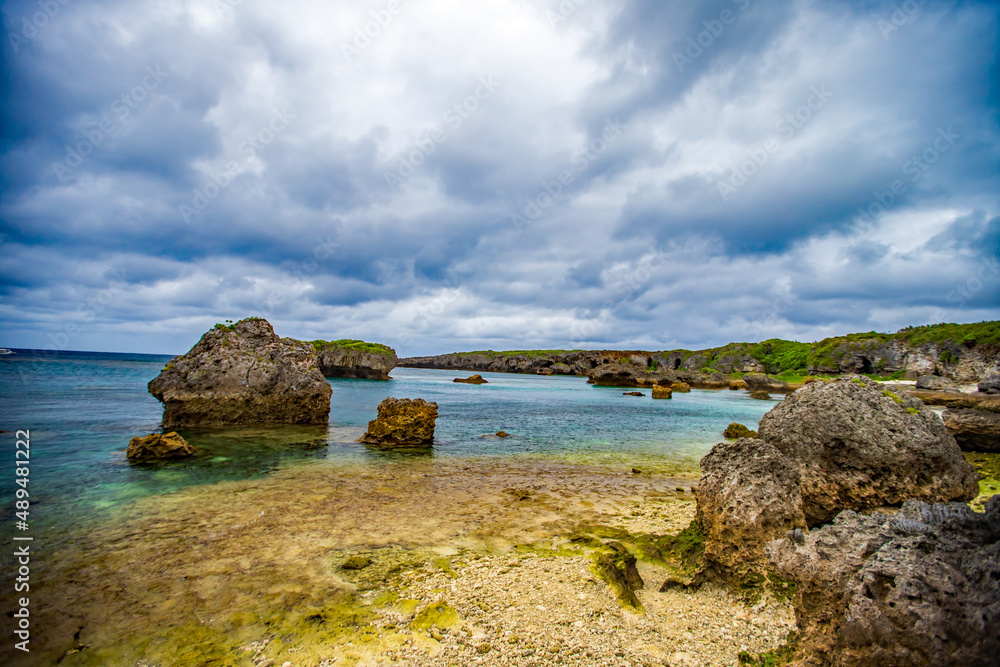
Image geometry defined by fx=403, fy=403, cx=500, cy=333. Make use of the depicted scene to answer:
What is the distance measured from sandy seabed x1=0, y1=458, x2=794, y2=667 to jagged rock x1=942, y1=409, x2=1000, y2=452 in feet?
47.0

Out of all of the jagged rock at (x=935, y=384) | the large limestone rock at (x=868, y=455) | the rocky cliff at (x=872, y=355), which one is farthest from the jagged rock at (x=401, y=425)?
the rocky cliff at (x=872, y=355)

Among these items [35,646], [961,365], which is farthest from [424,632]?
[961,365]

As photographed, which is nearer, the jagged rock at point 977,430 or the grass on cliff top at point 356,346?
the jagged rock at point 977,430

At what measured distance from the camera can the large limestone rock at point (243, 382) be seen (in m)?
20.5

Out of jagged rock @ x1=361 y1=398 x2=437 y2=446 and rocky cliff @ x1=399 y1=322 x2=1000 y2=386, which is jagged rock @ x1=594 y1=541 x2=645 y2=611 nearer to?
jagged rock @ x1=361 y1=398 x2=437 y2=446

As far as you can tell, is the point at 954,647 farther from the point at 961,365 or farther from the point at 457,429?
the point at 961,365

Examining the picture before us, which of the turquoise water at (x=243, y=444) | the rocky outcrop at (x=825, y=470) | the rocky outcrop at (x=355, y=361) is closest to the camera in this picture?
the rocky outcrop at (x=825, y=470)

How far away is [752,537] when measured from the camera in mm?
5520

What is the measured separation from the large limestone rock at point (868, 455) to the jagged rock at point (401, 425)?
15.3 m

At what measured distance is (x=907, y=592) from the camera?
301 cm

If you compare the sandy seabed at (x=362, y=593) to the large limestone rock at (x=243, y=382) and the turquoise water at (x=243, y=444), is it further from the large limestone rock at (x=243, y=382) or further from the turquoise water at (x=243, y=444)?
the large limestone rock at (x=243, y=382)

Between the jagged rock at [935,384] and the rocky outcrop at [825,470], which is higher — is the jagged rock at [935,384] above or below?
below

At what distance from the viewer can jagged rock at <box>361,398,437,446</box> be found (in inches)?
747

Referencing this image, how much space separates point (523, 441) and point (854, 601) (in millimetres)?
18039
